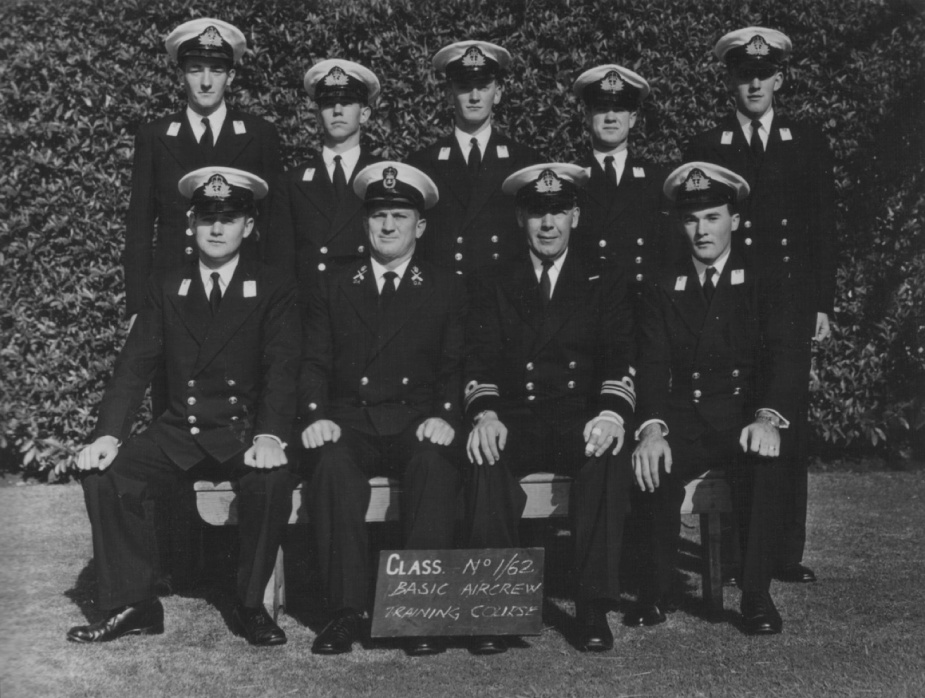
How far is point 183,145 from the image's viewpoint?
470cm

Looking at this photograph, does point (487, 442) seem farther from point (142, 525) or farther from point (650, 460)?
point (142, 525)

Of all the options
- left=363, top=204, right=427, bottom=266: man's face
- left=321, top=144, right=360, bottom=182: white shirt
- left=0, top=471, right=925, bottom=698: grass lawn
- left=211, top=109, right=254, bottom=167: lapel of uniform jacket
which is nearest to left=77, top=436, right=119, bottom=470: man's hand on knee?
left=0, top=471, right=925, bottom=698: grass lawn

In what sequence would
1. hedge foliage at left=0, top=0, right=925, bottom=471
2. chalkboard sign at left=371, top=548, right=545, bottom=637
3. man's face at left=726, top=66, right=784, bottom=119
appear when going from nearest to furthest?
chalkboard sign at left=371, top=548, right=545, bottom=637 < man's face at left=726, top=66, right=784, bottom=119 < hedge foliage at left=0, top=0, right=925, bottom=471

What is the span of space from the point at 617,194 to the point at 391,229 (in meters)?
1.14

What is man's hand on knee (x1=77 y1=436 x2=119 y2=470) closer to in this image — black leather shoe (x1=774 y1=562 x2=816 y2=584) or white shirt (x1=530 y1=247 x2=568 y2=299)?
white shirt (x1=530 y1=247 x2=568 y2=299)

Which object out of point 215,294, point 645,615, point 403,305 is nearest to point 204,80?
point 215,294

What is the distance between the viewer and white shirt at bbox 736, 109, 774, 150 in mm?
4812

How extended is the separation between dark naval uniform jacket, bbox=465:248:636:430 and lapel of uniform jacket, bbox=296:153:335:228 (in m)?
0.95

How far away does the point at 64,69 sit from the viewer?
5.77 meters

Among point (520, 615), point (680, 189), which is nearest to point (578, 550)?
point (520, 615)

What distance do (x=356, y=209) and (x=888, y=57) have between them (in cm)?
325

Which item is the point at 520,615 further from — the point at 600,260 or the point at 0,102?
the point at 0,102

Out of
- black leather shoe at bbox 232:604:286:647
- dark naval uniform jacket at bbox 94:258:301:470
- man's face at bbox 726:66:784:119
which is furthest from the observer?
man's face at bbox 726:66:784:119

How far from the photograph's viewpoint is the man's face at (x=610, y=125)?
468 cm
